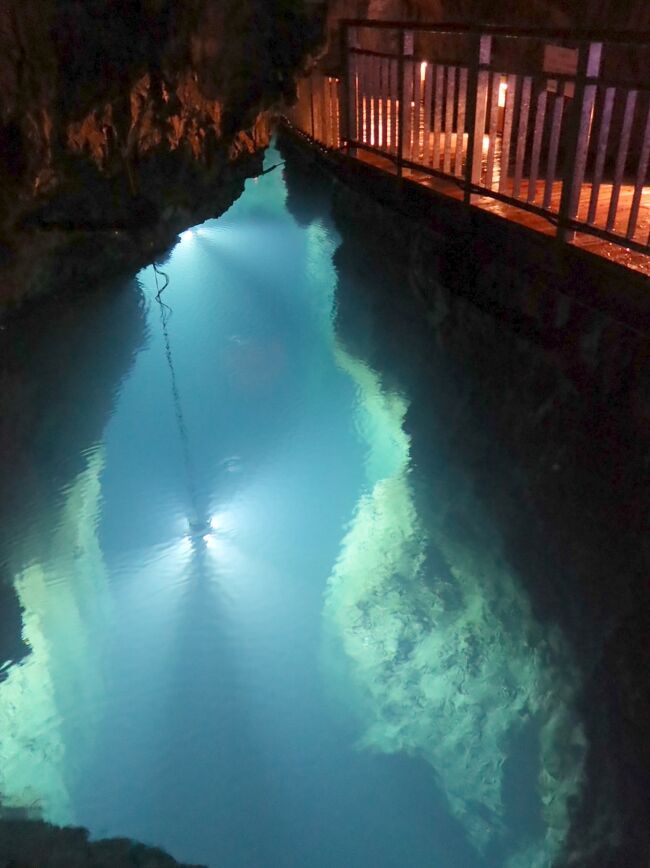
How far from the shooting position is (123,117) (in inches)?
253

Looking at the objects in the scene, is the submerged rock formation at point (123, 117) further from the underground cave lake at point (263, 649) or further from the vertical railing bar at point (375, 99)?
the underground cave lake at point (263, 649)

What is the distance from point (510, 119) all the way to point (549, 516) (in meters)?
3.21

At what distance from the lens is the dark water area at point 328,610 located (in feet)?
18.4

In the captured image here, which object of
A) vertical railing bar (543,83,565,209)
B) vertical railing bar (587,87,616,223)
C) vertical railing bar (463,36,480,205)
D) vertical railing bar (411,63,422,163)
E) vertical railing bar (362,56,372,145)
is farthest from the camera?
vertical railing bar (362,56,372,145)

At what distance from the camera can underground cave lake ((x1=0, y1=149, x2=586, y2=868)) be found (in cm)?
705

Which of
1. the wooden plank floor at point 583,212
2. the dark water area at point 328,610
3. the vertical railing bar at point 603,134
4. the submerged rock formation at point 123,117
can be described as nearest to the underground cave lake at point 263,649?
the dark water area at point 328,610

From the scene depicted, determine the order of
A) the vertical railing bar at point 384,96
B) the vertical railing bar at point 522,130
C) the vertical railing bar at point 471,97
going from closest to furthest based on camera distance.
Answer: the vertical railing bar at point 522,130, the vertical railing bar at point 471,97, the vertical railing bar at point 384,96

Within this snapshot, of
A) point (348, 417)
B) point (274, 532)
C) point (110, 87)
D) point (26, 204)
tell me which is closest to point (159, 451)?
point (274, 532)

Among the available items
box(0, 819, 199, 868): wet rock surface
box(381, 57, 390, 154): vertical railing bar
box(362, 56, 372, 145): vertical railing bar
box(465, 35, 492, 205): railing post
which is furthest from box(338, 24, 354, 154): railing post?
box(0, 819, 199, 868): wet rock surface

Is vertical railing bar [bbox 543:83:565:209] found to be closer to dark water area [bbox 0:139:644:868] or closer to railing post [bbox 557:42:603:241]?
A: railing post [bbox 557:42:603:241]

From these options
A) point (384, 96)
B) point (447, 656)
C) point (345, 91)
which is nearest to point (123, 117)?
point (345, 91)

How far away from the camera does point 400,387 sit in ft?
30.1

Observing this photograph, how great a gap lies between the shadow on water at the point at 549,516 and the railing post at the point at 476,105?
1283 millimetres

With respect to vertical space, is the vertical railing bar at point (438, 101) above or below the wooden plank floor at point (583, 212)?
above
